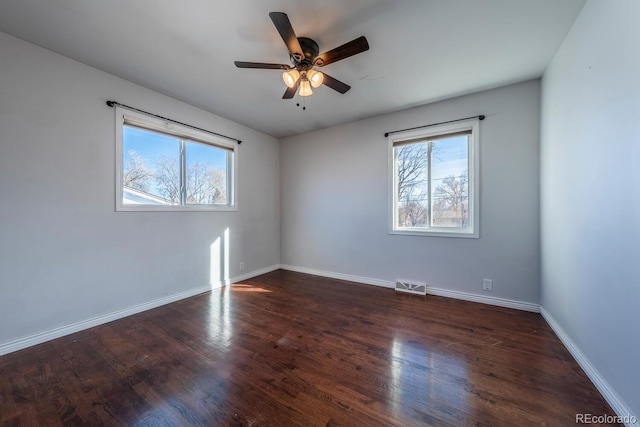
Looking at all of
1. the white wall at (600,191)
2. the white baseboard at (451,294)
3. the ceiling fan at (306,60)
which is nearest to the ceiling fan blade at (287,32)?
the ceiling fan at (306,60)

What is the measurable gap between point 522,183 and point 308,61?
2.71 meters

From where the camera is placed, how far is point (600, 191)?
151 cm

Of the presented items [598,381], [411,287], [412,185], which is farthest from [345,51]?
[411,287]

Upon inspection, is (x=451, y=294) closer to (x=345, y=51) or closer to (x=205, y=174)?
(x=345, y=51)

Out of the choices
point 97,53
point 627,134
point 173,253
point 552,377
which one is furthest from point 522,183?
point 97,53

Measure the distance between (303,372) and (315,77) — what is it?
2323 mm

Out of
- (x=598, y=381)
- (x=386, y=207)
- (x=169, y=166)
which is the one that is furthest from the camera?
(x=386, y=207)

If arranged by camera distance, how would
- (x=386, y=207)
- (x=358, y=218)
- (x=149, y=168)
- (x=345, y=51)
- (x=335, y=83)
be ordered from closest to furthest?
(x=345, y=51)
(x=335, y=83)
(x=149, y=168)
(x=386, y=207)
(x=358, y=218)

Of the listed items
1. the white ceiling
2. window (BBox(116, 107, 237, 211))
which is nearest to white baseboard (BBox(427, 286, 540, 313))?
the white ceiling

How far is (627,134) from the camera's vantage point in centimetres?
127

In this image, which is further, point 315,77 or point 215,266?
point 215,266

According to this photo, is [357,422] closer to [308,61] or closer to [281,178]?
[308,61]

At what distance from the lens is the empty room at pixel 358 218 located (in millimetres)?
1396

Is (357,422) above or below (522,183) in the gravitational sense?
below
